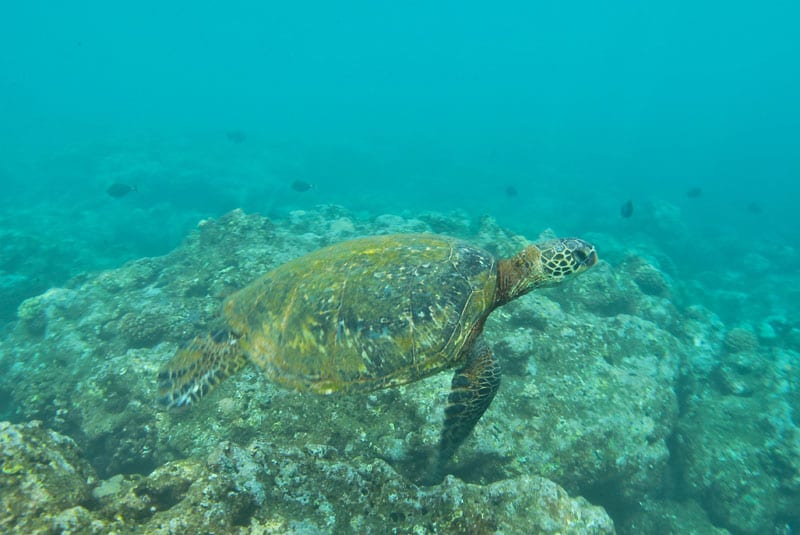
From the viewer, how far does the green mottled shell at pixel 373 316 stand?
127 inches

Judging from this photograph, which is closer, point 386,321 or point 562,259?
point 386,321

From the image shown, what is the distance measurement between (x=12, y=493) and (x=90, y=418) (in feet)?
8.83

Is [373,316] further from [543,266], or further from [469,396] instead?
[543,266]

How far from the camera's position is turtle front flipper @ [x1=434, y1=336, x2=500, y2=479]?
3.35m

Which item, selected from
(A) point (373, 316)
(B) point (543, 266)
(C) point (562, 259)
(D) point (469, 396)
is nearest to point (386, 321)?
(A) point (373, 316)

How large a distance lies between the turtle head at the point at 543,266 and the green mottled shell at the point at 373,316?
0.60 feet

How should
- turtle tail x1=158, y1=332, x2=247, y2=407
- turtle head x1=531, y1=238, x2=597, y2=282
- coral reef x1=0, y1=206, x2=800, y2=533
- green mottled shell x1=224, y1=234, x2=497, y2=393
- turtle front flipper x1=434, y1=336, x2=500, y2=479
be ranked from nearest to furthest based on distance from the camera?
coral reef x1=0, y1=206, x2=800, y2=533 < green mottled shell x1=224, y1=234, x2=497, y2=393 < turtle front flipper x1=434, y1=336, x2=500, y2=479 < turtle head x1=531, y1=238, x2=597, y2=282 < turtle tail x1=158, y1=332, x2=247, y2=407

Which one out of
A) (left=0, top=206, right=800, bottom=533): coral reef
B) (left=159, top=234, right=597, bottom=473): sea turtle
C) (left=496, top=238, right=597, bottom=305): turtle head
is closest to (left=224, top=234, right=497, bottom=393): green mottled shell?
(left=159, top=234, right=597, bottom=473): sea turtle

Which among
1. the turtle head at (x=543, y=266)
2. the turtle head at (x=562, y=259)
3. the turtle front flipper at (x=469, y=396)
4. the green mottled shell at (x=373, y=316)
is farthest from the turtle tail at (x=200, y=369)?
the turtle head at (x=562, y=259)

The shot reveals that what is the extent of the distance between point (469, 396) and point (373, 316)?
3.62 ft

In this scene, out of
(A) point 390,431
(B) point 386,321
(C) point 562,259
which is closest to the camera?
(B) point 386,321

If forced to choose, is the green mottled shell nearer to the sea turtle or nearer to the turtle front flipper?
the sea turtle

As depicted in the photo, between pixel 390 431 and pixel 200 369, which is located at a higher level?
pixel 200 369

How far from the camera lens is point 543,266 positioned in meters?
3.71
